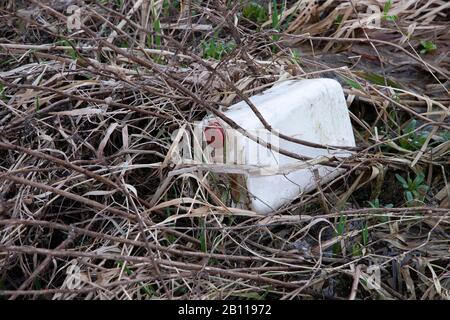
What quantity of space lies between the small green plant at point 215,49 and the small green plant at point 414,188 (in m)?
0.64

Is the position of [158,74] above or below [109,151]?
above

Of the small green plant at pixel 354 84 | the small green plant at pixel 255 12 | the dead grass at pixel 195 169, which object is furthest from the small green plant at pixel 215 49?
the small green plant at pixel 354 84

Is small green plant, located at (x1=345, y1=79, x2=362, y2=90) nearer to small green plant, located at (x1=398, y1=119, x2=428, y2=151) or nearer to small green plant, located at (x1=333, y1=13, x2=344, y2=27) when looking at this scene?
small green plant, located at (x1=398, y1=119, x2=428, y2=151)

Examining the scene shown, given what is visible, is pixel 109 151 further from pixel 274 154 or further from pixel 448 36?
pixel 448 36

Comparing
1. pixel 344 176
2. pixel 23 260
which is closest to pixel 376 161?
pixel 344 176

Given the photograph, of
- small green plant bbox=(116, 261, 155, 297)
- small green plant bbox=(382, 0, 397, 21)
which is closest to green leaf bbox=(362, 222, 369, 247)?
small green plant bbox=(116, 261, 155, 297)

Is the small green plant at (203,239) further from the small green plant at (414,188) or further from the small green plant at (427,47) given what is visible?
the small green plant at (427,47)

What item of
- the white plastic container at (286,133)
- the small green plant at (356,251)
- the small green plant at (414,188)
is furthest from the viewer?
the small green plant at (414,188)

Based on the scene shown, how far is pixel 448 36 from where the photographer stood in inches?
103

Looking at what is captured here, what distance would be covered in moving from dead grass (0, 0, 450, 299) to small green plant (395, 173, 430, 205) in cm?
1

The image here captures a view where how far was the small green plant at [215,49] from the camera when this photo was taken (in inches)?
96.2

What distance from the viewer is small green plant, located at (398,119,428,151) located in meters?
2.24

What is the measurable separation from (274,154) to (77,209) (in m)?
0.49

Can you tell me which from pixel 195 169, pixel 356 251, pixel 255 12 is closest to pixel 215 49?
pixel 255 12
